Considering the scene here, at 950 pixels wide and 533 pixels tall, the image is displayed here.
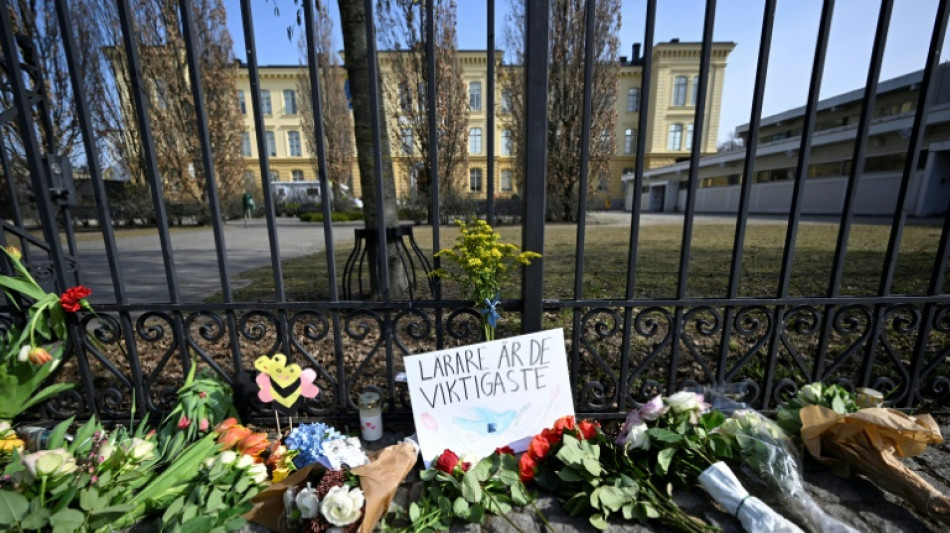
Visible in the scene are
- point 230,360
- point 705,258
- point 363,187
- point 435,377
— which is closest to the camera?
point 435,377

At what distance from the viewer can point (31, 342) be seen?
1.82 meters

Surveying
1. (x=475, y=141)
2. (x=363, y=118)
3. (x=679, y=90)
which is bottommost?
(x=363, y=118)

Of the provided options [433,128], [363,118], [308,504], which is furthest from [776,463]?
[363,118]

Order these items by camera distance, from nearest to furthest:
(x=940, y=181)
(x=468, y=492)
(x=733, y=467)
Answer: (x=468, y=492) < (x=733, y=467) < (x=940, y=181)

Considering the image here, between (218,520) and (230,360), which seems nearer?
(218,520)

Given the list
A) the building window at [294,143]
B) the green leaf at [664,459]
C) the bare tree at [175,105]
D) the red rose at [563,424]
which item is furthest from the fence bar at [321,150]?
the building window at [294,143]

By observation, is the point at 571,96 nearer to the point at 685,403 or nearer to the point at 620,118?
the point at 685,403

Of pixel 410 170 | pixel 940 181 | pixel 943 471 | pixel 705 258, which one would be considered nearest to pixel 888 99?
pixel 940 181

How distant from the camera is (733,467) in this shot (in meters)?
1.71

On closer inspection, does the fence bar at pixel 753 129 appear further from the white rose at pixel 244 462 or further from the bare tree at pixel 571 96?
the bare tree at pixel 571 96

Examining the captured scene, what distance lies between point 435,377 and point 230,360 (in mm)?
1918

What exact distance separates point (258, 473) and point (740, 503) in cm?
198

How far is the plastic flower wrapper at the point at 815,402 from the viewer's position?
1823 millimetres

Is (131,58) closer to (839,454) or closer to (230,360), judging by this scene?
(230,360)
